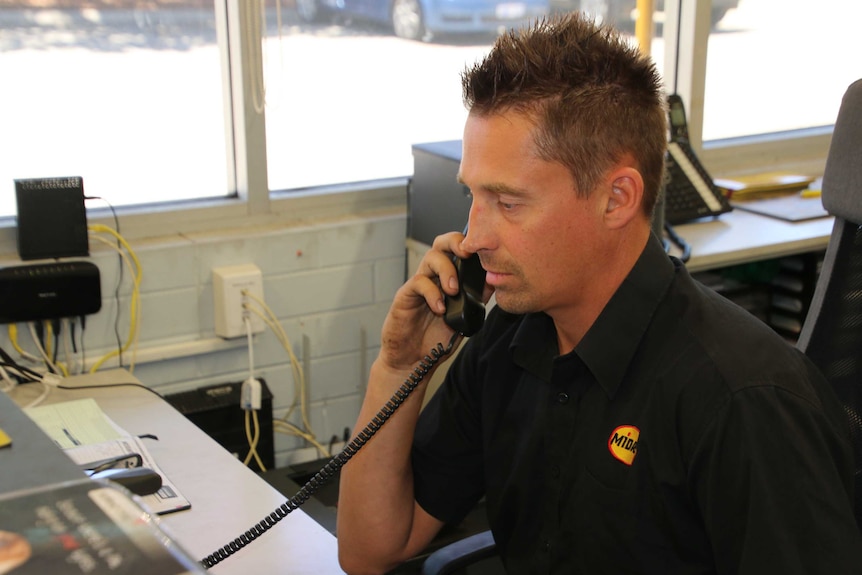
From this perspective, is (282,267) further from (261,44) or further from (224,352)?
(261,44)

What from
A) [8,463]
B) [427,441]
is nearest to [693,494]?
[427,441]

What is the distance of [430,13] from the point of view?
8.44 ft

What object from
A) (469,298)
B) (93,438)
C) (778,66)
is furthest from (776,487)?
(778,66)

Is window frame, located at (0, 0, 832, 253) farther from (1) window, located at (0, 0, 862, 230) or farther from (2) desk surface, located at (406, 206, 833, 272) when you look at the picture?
(2) desk surface, located at (406, 206, 833, 272)

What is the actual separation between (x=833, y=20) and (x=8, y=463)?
326cm

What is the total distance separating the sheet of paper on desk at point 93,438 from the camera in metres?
1.47

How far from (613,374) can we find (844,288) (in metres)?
0.47

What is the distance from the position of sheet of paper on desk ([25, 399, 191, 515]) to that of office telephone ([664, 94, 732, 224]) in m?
1.43

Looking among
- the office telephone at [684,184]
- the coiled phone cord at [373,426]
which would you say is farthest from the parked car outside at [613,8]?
the coiled phone cord at [373,426]

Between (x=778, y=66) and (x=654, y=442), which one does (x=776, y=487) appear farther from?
(x=778, y=66)

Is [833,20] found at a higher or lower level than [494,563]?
higher

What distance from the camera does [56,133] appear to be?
7.14 feet

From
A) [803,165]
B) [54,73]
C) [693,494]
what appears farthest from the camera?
[803,165]

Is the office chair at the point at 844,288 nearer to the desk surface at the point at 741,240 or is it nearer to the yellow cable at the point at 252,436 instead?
the desk surface at the point at 741,240
